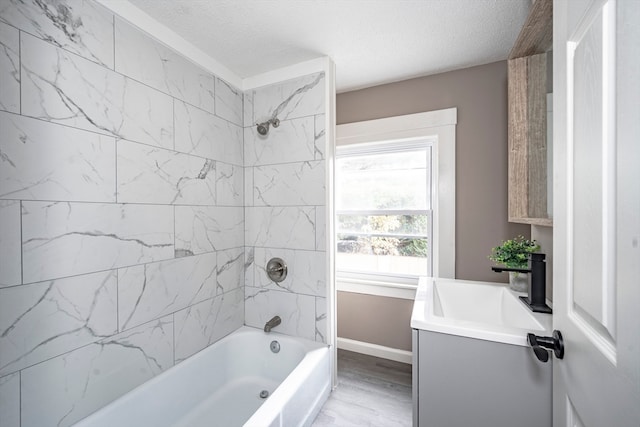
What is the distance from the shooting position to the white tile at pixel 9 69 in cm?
95

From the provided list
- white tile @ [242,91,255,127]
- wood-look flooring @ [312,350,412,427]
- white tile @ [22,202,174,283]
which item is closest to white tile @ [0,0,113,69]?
white tile @ [22,202,174,283]

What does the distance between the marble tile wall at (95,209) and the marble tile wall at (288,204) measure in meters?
0.36

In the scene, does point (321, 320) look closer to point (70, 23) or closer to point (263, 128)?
point (263, 128)

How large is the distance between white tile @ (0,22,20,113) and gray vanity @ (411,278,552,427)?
180cm

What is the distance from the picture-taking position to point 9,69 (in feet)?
3.15

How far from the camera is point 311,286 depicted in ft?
6.30

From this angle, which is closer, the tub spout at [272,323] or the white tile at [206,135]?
the white tile at [206,135]

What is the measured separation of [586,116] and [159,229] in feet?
5.89

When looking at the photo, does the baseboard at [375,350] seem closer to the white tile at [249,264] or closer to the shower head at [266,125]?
the white tile at [249,264]

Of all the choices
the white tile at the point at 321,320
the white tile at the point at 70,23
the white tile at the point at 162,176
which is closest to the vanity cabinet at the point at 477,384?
the white tile at the point at 321,320

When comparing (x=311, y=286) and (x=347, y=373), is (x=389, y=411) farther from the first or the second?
(x=311, y=286)

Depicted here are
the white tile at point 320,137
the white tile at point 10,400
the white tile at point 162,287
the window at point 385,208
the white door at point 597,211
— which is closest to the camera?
the white door at point 597,211

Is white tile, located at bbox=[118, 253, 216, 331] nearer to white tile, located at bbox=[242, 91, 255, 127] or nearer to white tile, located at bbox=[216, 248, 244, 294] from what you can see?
white tile, located at bbox=[216, 248, 244, 294]

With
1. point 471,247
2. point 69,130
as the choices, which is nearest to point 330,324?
point 471,247
